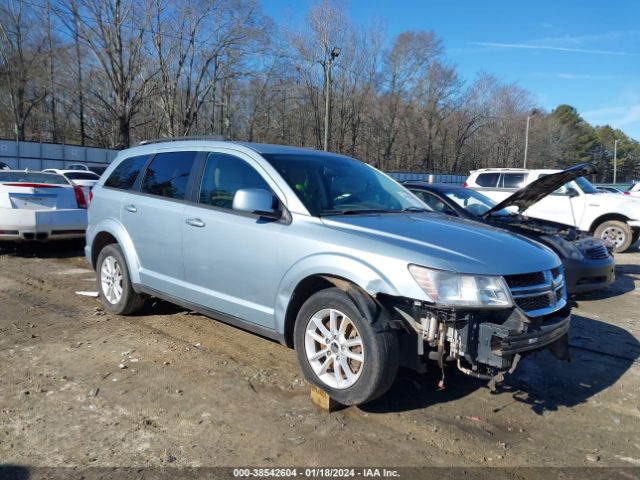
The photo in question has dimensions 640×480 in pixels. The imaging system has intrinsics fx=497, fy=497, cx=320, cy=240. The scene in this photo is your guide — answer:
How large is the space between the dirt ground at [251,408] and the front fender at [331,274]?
677 mm

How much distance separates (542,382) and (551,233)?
128 inches

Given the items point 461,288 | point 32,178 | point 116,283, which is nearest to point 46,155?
point 32,178

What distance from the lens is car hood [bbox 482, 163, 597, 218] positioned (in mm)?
6379

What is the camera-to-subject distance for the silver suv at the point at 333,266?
3033mm

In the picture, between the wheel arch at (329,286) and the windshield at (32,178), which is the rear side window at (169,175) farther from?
the windshield at (32,178)

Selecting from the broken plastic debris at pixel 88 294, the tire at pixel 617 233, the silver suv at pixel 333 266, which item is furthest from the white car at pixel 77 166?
the silver suv at pixel 333 266

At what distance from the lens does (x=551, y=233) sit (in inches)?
266

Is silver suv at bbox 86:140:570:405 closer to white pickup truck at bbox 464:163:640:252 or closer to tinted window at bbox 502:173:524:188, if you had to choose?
white pickup truck at bbox 464:163:640:252

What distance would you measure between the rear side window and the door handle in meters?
0.33

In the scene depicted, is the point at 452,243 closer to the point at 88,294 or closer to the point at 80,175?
the point at 88,294

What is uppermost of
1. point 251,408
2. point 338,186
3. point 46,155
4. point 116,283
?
point 46,155

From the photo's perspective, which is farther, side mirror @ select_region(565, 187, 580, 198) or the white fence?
the white fence

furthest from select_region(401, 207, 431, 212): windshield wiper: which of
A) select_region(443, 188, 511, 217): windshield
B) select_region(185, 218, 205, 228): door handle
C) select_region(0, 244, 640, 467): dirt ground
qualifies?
select_region(443, 188, 511, 217): windshield

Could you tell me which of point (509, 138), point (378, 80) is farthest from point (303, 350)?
point (509, 138)
